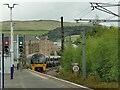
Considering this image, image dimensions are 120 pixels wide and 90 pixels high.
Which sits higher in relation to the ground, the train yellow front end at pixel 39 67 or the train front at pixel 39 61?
the train front at pixel 39 61

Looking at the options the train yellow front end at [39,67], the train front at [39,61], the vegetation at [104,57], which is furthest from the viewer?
the train yellow front end at [39,67]

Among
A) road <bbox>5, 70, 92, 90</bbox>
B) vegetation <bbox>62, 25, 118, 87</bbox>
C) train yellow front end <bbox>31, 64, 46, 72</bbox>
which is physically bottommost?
train yellow front end <bbox>31, 64, 46, 72</bbox>

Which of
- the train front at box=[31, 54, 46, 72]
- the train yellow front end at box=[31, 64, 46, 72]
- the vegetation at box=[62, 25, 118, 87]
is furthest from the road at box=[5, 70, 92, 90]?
the train yellow front end at box=[31, 64, 46, 72]

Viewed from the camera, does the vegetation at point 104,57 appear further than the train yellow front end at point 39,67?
No

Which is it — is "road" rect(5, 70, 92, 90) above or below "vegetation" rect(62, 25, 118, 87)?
below

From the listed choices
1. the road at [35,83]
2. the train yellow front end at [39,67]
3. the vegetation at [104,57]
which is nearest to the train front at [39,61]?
the train yellow front end at [39,67]

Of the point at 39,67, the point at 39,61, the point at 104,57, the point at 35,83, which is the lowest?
the point at 39,67

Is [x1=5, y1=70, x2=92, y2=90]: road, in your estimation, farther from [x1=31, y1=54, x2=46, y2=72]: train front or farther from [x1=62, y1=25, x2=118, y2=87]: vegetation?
[x1=31, y1=54, x2=46, y2=72]: train front

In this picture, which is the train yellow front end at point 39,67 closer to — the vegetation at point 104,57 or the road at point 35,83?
the road at point 35,83

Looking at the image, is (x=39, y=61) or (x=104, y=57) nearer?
(x=104, y=57)

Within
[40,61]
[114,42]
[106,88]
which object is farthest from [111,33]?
[40,61]

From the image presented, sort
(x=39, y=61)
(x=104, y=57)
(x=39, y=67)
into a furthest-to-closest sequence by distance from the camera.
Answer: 1. (x=39, y=67)
2. (x=39, y=61)
3. (x=104, y=57)

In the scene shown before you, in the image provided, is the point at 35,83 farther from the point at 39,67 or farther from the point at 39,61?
the point at 39,67

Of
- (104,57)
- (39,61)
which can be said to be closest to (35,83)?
(104,57)
